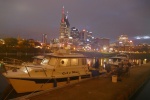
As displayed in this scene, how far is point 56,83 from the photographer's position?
15500 mm

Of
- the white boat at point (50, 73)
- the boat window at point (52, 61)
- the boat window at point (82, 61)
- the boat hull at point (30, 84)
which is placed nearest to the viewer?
the boat hull at point (30, 84)

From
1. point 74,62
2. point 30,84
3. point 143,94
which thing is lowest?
point 143,94

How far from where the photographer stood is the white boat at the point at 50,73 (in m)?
14.1

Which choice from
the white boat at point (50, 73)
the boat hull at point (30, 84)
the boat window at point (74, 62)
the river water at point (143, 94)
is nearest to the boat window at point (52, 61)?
the white boat at point (50, 73)

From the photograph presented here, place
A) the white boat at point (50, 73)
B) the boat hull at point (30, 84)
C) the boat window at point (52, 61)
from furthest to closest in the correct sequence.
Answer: the boat window at point (52, 61) → the white boat at point (50, 73) → the boat hull at point (30, 84)

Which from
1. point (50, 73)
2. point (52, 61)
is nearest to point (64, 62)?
point (52, 61)

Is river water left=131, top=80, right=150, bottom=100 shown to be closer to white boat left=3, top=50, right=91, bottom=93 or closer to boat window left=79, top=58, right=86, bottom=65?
white boat left=3, top=50, right=91, bottom=93

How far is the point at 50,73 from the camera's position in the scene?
50.3 ft

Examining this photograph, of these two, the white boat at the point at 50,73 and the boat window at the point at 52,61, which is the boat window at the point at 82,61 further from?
the boat window at the point at 52,61

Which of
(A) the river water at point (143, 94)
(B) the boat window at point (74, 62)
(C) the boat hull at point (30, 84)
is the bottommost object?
(A) the river water at point (143, 94)

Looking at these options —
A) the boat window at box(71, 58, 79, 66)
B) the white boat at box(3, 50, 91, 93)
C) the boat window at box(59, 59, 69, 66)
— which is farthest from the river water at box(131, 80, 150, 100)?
the boat window at box(59, 59, 69, 66)

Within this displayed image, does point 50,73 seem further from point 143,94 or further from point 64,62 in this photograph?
point 143,94

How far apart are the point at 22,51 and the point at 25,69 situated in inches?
3373

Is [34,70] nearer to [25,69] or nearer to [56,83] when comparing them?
[25,69]
